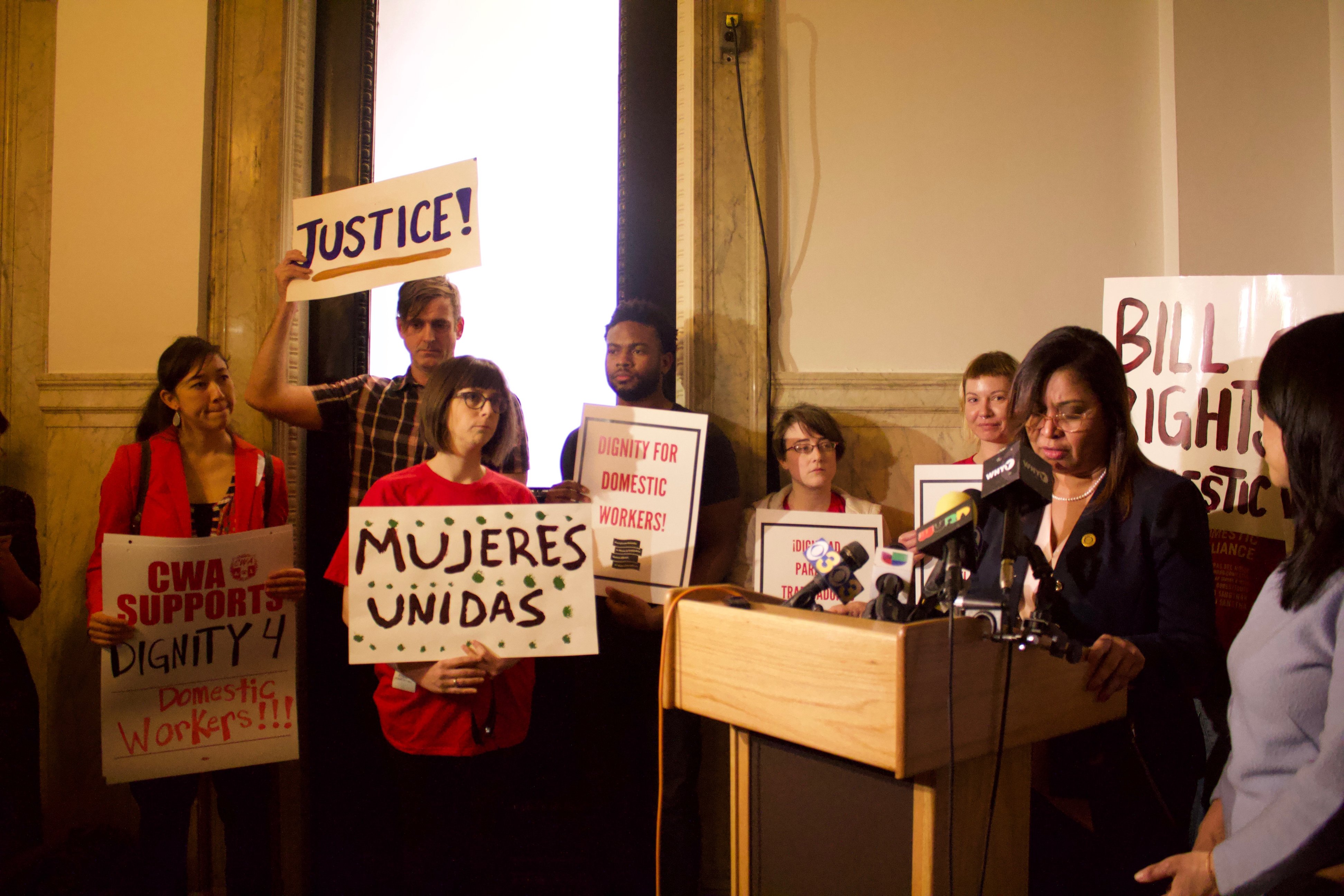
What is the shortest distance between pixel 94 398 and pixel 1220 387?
Result: 12.7 ft

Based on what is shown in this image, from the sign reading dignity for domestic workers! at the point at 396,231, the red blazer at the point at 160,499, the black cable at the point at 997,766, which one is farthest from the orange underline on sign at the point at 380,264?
the black cable at the point at 997,766

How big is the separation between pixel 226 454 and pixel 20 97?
180 centimetres

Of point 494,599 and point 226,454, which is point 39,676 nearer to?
point 226,454

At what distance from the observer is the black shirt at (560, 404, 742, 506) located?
2465mm

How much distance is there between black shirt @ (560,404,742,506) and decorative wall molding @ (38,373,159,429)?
1585 mm

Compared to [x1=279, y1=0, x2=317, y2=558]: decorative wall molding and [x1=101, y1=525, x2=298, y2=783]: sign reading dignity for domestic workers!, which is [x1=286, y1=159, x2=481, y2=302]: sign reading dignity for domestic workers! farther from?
[x1=101, y1=525, x2=298, y2=783]: sign reading dignity for domestic workers!

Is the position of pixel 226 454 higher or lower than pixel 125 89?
lower

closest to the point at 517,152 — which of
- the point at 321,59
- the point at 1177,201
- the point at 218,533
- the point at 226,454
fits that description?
the point at 321,59

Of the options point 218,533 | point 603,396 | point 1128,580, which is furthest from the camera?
point 603,396

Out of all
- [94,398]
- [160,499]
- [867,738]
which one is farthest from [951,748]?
[94,398]

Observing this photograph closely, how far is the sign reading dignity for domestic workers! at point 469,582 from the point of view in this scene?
5.92 ft

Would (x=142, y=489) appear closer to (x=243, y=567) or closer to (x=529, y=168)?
(x=243, y=567)

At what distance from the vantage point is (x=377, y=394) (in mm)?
2482

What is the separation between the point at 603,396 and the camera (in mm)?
2879
